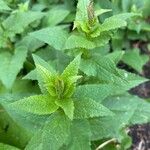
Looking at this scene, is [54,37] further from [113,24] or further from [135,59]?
[135,59]

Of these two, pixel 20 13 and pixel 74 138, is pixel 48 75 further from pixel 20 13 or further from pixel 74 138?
pixel 20 13

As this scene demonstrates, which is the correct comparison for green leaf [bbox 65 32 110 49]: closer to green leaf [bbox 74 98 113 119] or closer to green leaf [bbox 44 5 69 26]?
green leaf [bbox 74 98 113 119]

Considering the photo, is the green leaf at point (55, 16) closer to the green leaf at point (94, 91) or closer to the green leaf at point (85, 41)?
the green leaf at point (85, 41)

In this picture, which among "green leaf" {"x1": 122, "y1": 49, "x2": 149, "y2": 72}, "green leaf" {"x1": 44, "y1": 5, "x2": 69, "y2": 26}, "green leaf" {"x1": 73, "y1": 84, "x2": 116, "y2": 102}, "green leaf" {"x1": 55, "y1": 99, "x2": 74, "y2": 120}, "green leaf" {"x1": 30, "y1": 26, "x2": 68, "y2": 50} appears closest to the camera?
"green leaf" {"x1": 55, "y1": 99, "x2": 74, "y2": 120}

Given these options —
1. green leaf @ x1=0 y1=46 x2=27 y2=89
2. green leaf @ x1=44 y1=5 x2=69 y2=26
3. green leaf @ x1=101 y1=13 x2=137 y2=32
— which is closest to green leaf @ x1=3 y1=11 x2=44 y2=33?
green leaf @ x1=0 y1=46 x2=27 y2=89

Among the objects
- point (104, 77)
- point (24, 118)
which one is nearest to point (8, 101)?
point (24, 118)
